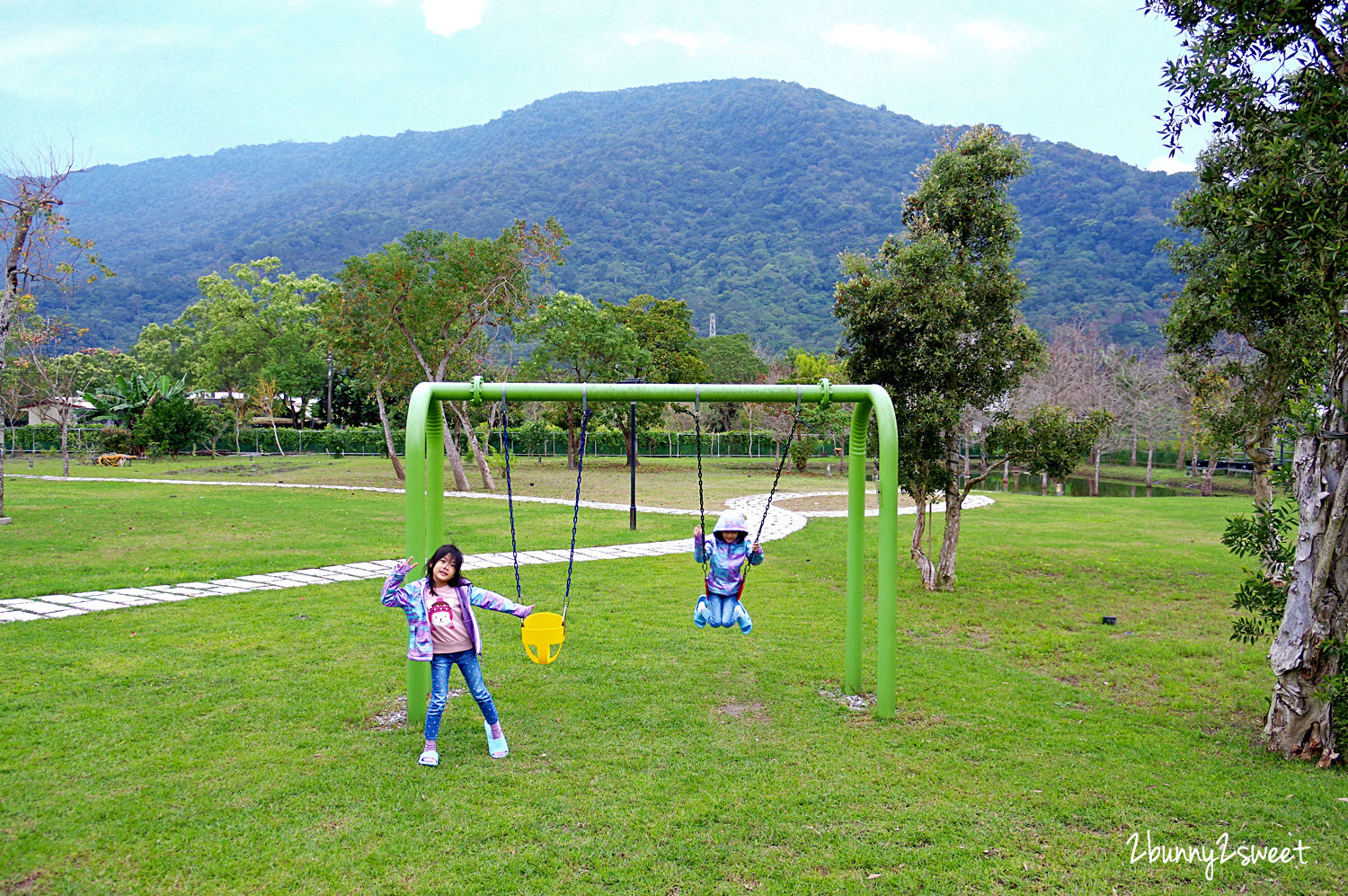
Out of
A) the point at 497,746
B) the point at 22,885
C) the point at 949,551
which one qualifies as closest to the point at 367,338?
the point at 949,551

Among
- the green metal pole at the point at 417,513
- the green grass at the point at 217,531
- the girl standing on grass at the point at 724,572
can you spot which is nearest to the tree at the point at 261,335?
the green grass at the point at 217,531

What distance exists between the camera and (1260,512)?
623cm

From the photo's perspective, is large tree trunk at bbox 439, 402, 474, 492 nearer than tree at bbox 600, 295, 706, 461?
Yes

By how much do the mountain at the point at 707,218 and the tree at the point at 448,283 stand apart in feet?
206

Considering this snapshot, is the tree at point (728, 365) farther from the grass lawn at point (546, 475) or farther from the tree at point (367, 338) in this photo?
the tree at point (367, 338)

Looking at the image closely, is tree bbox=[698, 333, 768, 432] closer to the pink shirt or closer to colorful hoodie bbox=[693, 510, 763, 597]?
colorful hoodie bbox=[693, 510, 763, 597]

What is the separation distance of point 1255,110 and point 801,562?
9.30 metres

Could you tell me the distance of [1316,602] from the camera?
5.51 meters

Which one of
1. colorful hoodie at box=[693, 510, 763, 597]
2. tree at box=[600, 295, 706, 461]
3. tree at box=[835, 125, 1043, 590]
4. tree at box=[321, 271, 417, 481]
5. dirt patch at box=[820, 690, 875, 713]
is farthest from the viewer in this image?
tree at box=[600, 295, 706, 461]

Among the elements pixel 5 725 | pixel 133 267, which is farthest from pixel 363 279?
pixel 133 267

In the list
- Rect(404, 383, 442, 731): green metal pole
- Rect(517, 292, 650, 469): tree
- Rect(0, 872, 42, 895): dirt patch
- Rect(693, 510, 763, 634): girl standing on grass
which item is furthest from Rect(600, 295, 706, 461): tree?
Rect(0, 872, 42, 895): dirt patch

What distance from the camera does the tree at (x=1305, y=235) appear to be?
541 centimetres

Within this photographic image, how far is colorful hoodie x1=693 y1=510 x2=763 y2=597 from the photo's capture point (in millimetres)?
6754

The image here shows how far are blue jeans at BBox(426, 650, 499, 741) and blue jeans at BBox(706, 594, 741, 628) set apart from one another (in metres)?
2.00
